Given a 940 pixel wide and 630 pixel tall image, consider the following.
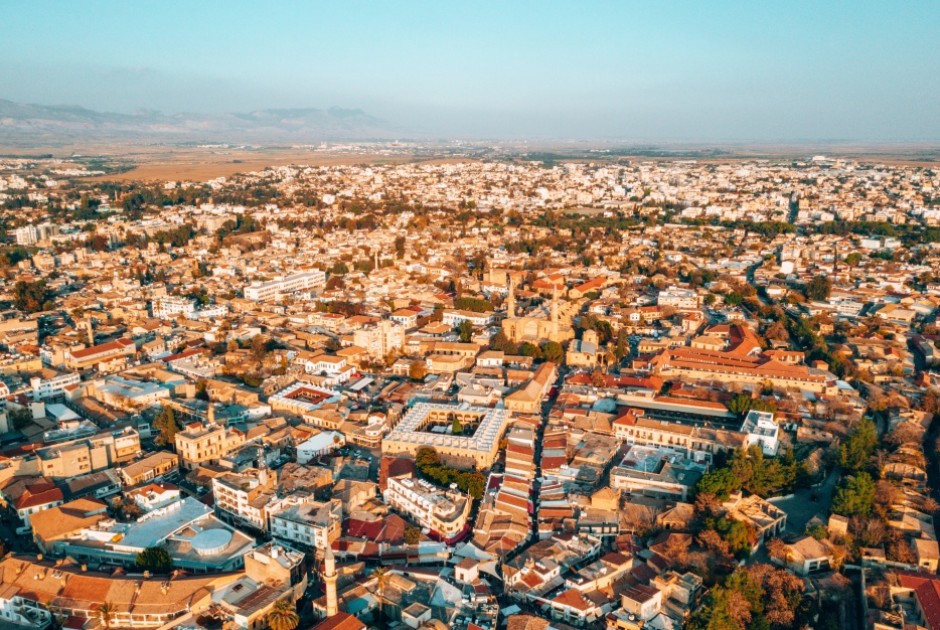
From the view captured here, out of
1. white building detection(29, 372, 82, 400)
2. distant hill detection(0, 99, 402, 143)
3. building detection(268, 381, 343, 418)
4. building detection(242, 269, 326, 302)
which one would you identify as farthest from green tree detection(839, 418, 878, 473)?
distant hill detection(0, 99, 402, 143)

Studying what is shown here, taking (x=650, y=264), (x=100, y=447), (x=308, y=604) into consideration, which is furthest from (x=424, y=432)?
(x=650, y=264)

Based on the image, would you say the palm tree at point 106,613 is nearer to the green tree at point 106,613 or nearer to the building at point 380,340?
the green tree at point 106,613

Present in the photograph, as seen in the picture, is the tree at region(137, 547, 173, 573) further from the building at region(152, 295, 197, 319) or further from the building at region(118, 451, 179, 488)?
the building at region(152, 295, 197, 319)

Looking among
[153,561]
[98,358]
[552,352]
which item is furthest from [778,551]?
[98,358]

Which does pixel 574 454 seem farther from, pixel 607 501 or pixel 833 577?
pixel 833 577

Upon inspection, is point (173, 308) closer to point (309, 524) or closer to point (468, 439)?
point (468, 439)

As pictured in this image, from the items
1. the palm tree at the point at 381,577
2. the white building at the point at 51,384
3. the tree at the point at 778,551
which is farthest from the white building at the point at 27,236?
the tree at the point at 778,551

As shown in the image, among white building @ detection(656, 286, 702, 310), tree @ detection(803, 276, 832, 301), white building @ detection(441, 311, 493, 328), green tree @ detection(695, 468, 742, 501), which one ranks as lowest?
green tree @ detection(695, 468, 742, 501)
